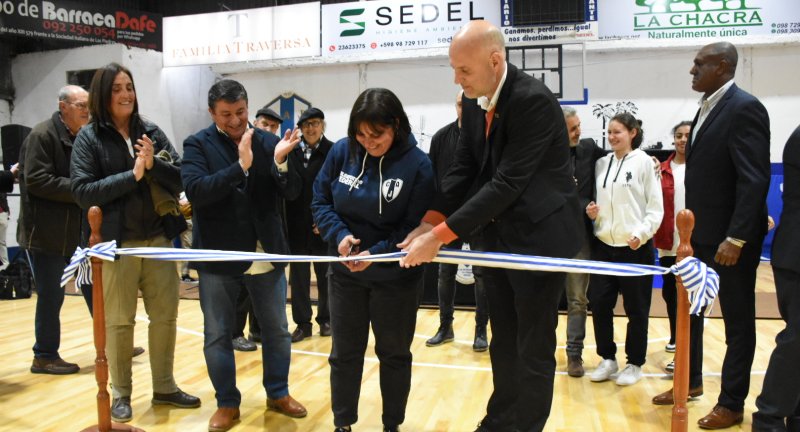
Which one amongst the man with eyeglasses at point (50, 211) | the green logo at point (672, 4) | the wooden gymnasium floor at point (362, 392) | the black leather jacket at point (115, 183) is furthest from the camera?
the green logo at point (672, 4)

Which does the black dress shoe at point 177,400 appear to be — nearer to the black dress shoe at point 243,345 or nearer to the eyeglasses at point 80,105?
the black dress shoe at point 243,345

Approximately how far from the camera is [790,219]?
2.71 meters

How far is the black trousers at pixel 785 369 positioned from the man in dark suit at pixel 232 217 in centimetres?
225

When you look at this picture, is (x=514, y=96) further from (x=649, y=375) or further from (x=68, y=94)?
(x=68, y=94)

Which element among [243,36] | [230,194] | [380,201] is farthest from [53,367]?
[243,36]

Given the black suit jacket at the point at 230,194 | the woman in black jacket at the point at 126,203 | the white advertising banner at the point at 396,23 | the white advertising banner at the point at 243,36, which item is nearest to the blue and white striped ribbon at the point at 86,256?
the woman in black jacket at the point at 126,203

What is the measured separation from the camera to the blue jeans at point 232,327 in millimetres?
2957

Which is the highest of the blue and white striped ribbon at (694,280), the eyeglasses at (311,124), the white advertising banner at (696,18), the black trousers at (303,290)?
the white advertising banner at (696,18)

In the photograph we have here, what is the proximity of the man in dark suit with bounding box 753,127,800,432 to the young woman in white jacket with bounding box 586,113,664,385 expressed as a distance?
0.96 metres

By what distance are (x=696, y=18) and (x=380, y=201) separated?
7.66m

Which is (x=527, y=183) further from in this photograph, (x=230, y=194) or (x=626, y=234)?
(x=626, y=234)

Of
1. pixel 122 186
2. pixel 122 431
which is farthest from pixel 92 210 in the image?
pixel 122 431

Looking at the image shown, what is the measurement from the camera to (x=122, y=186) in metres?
2.98

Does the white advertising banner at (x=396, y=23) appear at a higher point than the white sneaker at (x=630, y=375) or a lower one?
higher
